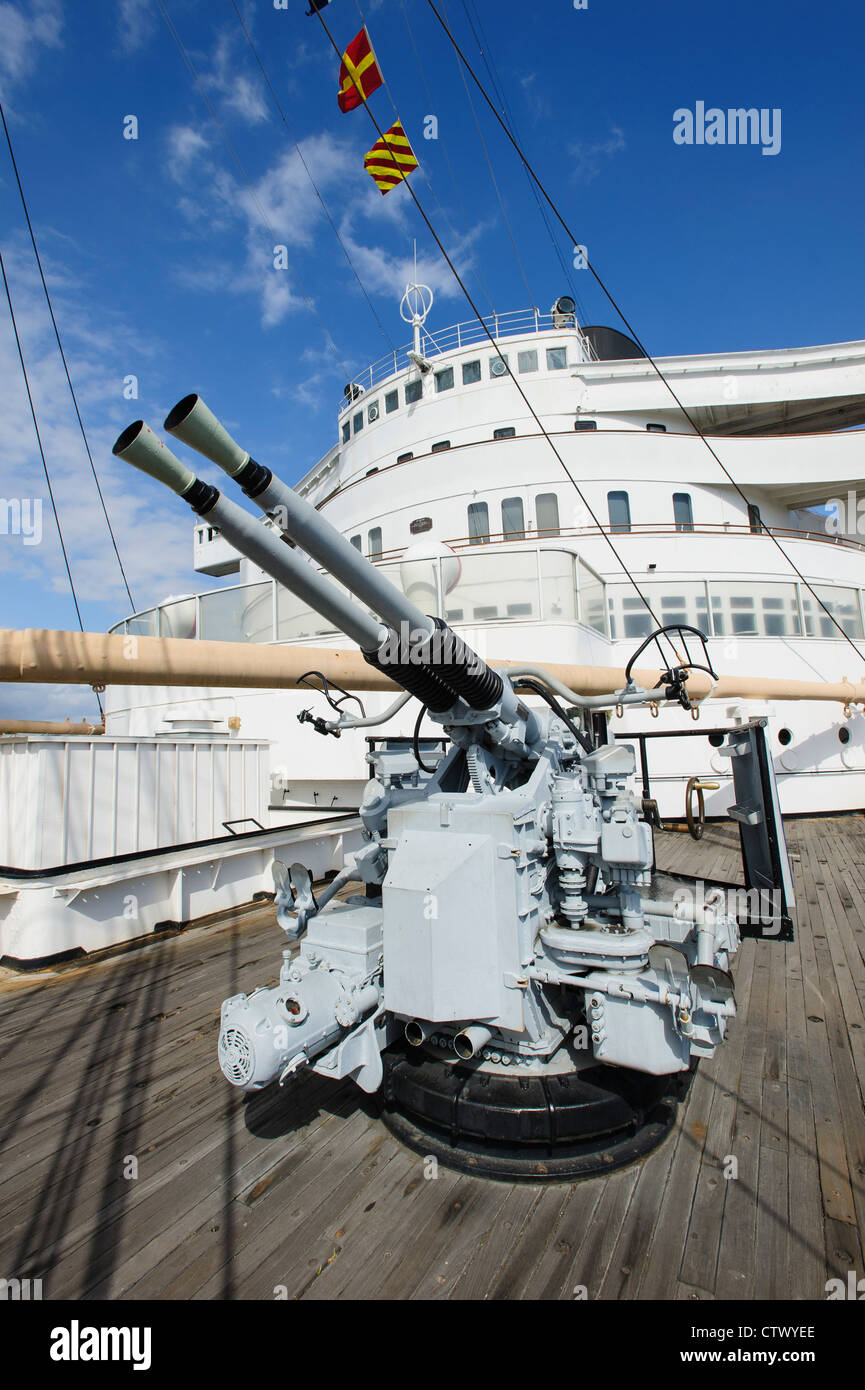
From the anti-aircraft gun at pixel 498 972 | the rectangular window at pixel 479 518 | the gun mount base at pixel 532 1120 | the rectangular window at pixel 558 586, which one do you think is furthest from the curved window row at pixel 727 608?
the gun mount base at pixel 532 1120

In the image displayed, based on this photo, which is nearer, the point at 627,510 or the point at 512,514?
the point at 512,514

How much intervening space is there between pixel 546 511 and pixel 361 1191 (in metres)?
13.2

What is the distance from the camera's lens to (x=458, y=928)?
283 cm

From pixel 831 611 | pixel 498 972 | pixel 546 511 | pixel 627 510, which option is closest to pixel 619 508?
pixel 627 510

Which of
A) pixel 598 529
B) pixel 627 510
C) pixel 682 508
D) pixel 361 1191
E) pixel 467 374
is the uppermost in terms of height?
pixel 467 374

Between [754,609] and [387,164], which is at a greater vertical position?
[387,164]

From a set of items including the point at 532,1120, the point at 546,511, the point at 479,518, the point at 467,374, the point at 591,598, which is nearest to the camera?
the point at 532,1120

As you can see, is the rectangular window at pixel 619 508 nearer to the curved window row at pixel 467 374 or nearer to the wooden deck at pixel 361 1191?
the curved window row at pixel 467 374

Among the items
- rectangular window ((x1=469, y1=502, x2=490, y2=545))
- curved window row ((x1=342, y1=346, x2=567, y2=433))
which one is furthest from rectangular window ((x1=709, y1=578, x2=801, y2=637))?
curved window row ((x1=342, y1=346, x2=567, y2=433))

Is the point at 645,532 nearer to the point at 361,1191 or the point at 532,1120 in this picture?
the point at 532,1120

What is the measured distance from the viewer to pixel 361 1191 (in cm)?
272

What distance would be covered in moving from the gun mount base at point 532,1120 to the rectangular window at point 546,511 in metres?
12.3

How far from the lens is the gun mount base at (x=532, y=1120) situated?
2836mm
